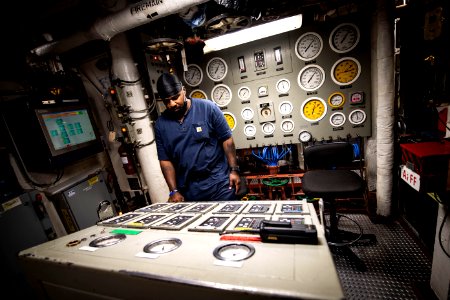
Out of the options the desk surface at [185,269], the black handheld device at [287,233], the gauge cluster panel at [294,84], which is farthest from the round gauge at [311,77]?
the black handheld device at [287,233]

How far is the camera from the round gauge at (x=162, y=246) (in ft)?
4.22

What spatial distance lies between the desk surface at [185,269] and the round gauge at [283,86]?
2.51m

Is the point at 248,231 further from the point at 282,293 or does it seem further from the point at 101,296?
the point at 101,296

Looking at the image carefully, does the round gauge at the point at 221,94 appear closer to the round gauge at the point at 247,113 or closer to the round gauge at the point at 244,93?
the round gauge at the point at 244,93

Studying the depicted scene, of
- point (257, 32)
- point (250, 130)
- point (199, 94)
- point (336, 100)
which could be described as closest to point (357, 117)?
point (336, 100)

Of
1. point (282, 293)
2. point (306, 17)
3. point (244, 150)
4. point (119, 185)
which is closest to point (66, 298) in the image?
Result: point (282, 293)

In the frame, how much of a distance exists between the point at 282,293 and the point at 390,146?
124 inches

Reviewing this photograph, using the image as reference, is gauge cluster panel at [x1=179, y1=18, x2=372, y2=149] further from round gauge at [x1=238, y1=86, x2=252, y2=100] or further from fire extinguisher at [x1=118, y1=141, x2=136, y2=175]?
fire extinguisher at [x1=118, y1=141, x2=136, y2=175]

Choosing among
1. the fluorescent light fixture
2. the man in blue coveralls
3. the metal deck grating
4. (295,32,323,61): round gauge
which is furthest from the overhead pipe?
the metal deck grating

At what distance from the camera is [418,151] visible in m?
2.06

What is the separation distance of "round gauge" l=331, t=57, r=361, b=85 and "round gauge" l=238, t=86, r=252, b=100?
136cm

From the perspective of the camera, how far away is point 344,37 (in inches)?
126

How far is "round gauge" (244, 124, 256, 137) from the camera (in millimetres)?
3946

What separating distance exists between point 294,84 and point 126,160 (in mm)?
3193
